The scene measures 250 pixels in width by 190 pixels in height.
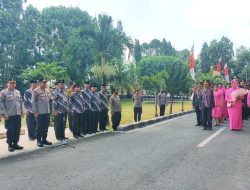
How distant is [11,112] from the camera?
10656mm

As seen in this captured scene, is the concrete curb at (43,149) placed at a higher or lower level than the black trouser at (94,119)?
lower

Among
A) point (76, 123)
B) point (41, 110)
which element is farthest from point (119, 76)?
point (41, 110)

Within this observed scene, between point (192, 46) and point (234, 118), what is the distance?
1822 centimetres

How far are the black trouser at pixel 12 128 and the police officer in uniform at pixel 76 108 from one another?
3125 millimetres

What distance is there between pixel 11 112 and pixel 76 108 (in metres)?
3.52

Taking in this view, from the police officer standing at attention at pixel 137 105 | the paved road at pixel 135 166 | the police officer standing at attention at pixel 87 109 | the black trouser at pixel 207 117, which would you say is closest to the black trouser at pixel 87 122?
the police officer standing at attention at pixel 87 109

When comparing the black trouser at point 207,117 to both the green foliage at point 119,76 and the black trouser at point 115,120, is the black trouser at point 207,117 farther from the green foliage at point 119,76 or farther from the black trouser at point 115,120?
the green foliage at point 119,76

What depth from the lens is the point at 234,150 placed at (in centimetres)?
1050

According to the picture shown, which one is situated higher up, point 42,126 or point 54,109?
point 54,109

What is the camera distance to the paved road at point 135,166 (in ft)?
22.7

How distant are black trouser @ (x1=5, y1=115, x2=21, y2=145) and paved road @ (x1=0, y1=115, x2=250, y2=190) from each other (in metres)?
0.80

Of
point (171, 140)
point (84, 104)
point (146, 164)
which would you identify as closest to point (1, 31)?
point (84, 104)

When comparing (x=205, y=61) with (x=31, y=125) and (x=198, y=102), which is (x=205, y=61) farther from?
(x=31, y=125)

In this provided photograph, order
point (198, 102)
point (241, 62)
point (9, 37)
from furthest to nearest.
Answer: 1. point (241, 62)
2. point (9, 37)
3. point (198, 102)
